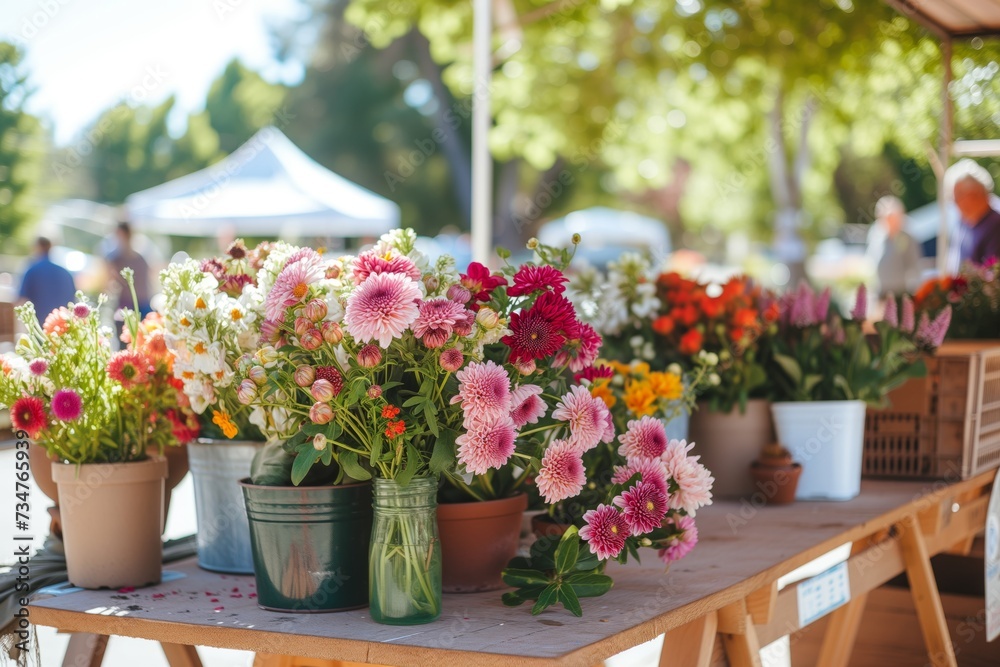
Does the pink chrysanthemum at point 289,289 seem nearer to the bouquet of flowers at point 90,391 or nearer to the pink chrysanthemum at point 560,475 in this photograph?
the bouquet of flowers at point 90,391

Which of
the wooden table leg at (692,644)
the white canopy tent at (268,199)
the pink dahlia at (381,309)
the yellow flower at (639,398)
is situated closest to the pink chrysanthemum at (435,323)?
the pink dahlia at (381,309)

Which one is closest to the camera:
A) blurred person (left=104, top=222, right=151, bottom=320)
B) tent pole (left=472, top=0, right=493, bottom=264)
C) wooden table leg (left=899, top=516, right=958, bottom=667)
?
wooden table leg (left=899, top=516, right=958, bottom=667)

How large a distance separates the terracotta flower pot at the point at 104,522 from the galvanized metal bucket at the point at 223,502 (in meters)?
0.11

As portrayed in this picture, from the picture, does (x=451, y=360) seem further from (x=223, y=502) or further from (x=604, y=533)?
(x=223, y=502)

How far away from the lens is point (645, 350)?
2391mm

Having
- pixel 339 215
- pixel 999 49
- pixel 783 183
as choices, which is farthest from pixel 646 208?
pixel 999 49

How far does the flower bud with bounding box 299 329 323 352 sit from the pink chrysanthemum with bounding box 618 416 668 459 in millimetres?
479

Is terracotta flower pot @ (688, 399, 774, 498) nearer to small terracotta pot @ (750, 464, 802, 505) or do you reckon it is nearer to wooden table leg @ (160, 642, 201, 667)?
small terracotta pot @ (750, 464, 802, 505)

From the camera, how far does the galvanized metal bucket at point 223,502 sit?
5.65ft

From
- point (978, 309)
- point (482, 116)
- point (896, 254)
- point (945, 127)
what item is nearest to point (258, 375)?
point (978, 309)


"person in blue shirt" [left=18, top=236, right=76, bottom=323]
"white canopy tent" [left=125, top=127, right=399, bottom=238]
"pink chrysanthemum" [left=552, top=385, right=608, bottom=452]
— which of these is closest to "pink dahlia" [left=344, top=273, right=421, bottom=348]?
"pink chrysanthemum" [left=552, top=385, right=608, bottom=452]

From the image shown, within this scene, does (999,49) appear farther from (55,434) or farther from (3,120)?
(3,120)

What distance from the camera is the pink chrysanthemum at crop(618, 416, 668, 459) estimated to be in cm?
159

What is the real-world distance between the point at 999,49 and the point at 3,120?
36.3 feet
